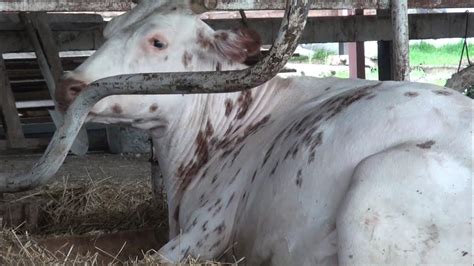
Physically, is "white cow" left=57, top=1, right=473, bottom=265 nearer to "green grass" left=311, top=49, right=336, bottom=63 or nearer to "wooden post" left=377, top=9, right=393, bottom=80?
"wooden post" left=377, top=9, right=393, bottom=80

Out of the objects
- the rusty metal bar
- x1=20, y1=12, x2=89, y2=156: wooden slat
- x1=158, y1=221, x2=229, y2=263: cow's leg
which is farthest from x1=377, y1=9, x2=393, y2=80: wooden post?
the rusty metal bar

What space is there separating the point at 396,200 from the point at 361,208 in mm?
107

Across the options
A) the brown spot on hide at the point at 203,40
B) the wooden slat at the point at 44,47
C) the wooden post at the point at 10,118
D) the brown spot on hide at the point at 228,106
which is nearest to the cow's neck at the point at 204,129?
the brown spot on hide at the point at 228,106

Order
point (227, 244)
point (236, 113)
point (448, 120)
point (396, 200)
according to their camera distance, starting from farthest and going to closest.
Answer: point (236, 113), point (227, 244), point (448, 120), point (396, 200)

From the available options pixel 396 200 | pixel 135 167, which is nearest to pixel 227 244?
pixel 396 200

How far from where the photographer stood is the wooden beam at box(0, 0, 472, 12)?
13.5ft

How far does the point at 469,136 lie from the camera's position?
2.78 metres

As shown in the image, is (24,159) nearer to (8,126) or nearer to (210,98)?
(8,126)

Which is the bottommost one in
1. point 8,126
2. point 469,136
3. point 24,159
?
point 24,159

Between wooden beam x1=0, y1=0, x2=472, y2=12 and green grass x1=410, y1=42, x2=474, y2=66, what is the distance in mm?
15848

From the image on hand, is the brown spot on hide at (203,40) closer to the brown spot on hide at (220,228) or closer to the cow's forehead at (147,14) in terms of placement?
the cow's forehead at (147,14)

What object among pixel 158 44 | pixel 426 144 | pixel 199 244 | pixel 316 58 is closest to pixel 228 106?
pixel 158 44

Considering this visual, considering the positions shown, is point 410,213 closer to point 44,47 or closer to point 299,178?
point 299,178

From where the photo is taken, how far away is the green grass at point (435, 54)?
20.6m
